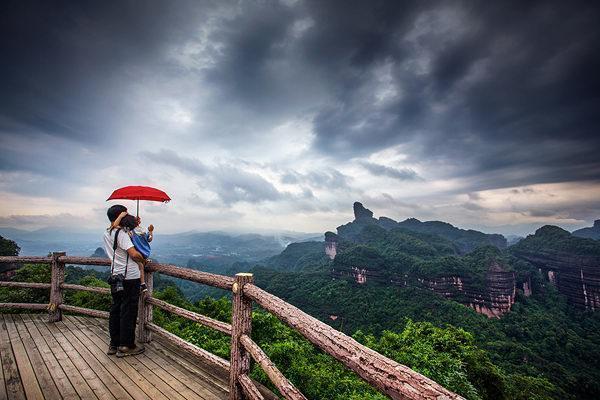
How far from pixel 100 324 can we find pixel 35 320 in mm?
1590

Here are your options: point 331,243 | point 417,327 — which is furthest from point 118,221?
point 331,243

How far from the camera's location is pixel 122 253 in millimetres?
3904

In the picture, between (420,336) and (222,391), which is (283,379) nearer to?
(222,391)

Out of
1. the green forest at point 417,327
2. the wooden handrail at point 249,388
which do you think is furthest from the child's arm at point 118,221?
the green forest at point 417,327

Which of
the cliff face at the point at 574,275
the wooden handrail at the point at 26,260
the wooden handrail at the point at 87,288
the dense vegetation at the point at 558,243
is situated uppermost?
the wooden handrail at the point at 26,260

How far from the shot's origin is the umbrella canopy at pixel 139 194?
15.1ft

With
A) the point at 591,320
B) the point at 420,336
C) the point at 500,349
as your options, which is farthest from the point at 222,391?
the point at 591,320

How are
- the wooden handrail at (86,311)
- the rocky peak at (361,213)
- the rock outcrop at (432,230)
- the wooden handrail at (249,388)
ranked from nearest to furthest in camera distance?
1. the wooden handrail at (249,388)
2. the wooden handrail at (86,311)
3. the rock outcrop at (432,230)
4. the rocky peak at (361,213)

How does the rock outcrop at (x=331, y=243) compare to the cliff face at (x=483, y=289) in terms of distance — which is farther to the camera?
the rock outcrop at (x=331, y=243)

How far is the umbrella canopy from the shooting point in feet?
15.1

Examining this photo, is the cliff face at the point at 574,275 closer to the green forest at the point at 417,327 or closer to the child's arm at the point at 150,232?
the green forest at the point at 417,327

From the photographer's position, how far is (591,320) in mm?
59875

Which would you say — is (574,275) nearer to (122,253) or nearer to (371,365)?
(371,365)

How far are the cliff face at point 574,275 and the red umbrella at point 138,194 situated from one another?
9892 centimetres
